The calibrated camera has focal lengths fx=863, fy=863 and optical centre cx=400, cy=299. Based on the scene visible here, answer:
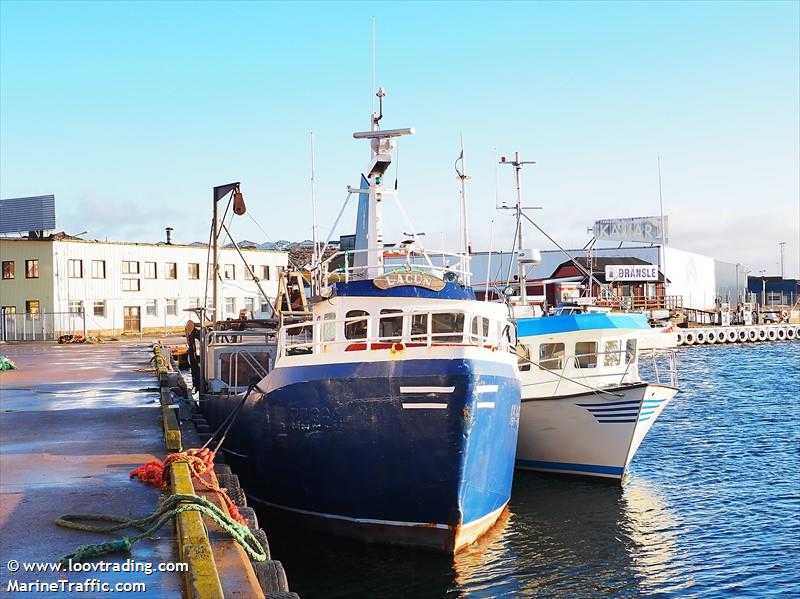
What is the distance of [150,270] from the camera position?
212 feet

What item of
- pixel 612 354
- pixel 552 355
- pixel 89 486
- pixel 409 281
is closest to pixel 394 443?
pixel 409 281

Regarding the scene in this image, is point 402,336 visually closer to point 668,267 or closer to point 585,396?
point 585,396

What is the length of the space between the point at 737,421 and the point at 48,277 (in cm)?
4575

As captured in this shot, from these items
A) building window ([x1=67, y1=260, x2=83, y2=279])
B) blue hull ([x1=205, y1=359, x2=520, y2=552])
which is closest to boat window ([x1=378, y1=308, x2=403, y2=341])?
blue hull ([x1=205, y1=359, x2=520, y2=552])

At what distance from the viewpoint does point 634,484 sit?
2148 cm

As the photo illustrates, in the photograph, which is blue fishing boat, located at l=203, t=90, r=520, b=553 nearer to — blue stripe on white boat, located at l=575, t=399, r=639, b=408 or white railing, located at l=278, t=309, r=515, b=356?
white railing, located at l=278, t=309, r=515, b=356

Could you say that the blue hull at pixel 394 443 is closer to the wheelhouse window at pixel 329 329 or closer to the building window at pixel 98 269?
the wheelhouse window at pixel 329 329

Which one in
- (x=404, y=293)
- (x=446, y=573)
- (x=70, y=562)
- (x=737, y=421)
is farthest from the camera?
(x=737, y=421)

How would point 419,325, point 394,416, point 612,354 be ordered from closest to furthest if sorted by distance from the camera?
point 394,416 → point 419,325 → point 612,354

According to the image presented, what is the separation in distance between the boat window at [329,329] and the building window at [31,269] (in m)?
48.6

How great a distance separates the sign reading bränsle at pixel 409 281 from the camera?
49.6 feet

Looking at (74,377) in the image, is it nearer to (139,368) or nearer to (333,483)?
(139,368)

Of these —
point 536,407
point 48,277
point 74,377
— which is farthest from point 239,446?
point 48,277

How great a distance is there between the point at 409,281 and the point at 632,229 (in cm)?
8650
